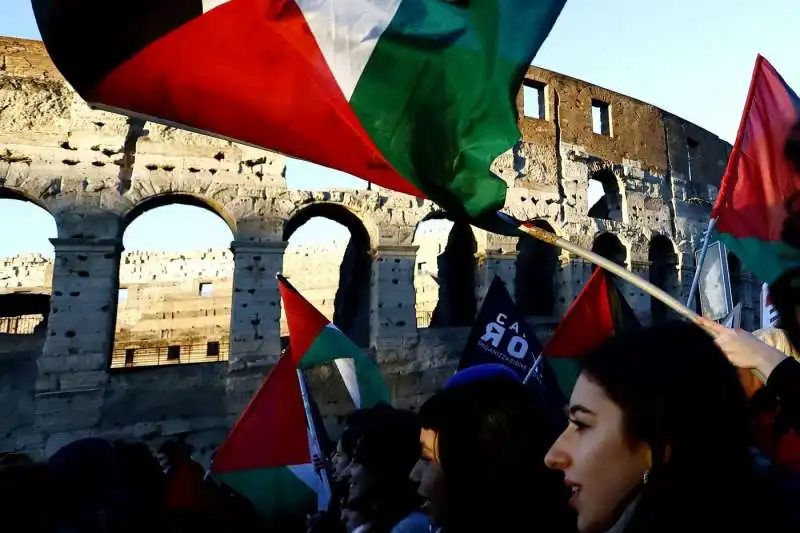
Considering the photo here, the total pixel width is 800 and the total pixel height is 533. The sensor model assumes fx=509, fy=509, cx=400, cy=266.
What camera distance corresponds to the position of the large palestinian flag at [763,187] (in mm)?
2828

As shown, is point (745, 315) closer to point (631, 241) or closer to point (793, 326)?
point (631, 241)

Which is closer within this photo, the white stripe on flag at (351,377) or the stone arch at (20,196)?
the white stripe on flag at (351,377)

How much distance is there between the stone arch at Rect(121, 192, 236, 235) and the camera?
771 centimetres

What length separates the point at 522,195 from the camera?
10047 mm

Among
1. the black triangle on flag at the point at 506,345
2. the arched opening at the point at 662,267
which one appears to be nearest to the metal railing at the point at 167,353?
the arched opening at the point at 662,267

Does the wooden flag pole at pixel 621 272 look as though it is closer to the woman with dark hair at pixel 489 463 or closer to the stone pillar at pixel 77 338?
the woman with dark hair at pixel 489 463

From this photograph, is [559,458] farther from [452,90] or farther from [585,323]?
[585,323]

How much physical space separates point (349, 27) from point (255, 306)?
623 centimetres

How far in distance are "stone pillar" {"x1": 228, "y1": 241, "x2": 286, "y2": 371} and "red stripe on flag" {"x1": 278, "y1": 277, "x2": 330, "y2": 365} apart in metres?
3.77

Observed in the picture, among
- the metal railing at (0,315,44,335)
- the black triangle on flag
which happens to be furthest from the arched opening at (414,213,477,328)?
the metal railing at (0,315,44,335)

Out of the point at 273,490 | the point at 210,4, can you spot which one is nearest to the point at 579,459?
the point at 210,4

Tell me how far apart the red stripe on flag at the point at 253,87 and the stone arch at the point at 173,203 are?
241 inches

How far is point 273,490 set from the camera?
387 centimetres

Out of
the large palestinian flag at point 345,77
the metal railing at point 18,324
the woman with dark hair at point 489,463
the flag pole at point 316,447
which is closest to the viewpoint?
the woman with dark hair at point 489,463
